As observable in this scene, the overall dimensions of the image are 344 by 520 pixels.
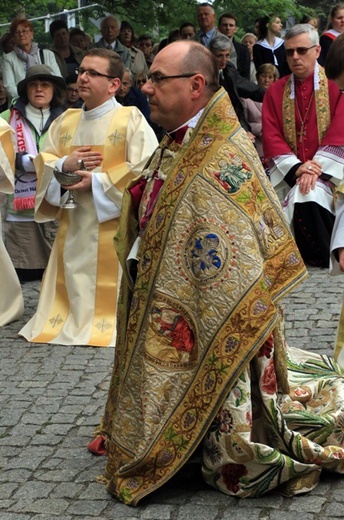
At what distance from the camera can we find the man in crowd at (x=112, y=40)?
12.9m

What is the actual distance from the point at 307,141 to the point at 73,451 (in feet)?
15.8

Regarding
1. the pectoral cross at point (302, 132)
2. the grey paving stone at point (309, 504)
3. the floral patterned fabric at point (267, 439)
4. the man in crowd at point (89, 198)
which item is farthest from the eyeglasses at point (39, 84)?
the grey paving stone at point (309, 504)

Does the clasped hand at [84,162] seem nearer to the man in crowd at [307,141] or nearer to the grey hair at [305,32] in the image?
the man in crowd at [307,141]

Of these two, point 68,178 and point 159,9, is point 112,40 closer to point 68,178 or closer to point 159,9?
point 159,9

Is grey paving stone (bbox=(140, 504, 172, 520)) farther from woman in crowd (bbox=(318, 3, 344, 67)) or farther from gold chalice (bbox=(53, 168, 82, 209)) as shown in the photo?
woman in crowd (bbox=(318, 3, 344, 67))

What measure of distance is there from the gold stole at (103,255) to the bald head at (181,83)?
8.71ft

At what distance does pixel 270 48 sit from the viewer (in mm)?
13414

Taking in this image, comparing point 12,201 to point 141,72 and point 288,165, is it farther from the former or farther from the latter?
point 141,72

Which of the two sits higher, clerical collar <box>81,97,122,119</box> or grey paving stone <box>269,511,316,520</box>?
clerical collar <box>81,97,122,119</box>

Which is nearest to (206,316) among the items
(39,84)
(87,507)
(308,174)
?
(87,507)

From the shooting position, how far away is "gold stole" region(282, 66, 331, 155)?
9102 mm

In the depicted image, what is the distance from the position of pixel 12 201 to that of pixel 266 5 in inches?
243

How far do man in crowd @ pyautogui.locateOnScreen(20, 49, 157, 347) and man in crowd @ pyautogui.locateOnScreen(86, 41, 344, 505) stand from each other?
8.55ft

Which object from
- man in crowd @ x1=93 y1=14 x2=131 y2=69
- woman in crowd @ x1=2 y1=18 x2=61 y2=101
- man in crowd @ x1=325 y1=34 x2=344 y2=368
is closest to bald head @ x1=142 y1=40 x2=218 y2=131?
man in crowd @ x1=325 y1=34 x2=344 y2=368
